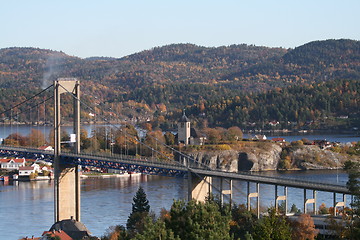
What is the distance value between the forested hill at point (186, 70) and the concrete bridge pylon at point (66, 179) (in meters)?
62.6

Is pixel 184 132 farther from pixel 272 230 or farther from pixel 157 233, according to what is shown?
pixel 157 233

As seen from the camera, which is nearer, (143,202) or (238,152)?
(143,202)

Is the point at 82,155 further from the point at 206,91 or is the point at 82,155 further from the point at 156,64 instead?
the point at 156,64

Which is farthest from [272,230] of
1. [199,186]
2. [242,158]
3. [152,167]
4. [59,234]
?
[242,158]

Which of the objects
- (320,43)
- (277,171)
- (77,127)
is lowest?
(277,171)

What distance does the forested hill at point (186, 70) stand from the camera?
319 feet

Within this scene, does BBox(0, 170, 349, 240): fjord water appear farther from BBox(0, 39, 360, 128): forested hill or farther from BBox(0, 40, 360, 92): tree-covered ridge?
BBox(0, 40, 360, 92): tree-covered ridge

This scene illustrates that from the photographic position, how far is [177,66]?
431 ft

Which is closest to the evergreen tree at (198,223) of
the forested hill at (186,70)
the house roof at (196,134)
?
the house roof at (196,134)

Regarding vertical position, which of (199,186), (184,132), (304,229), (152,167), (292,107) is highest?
(292,107)

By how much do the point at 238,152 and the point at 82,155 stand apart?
1779cm

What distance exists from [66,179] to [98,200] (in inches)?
93.5

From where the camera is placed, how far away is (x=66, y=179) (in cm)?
2547

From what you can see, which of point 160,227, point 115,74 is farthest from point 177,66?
point 160,227
